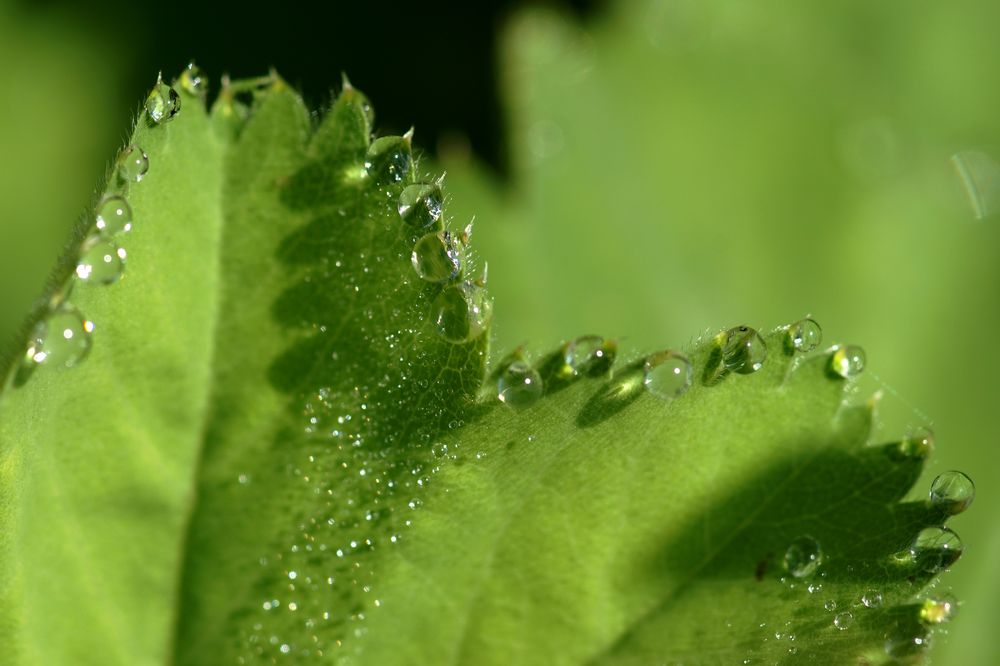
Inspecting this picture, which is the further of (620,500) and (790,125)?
(790,125)

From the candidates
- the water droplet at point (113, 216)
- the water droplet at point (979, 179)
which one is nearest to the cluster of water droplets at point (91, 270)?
the water droplet at point (113, 216)

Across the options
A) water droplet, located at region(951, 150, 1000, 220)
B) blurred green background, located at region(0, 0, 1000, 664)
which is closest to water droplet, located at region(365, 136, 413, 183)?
blurred green background, located at region(0, 0, 1000, 664)

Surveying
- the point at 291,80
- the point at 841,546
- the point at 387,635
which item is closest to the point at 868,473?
the point at 841,546

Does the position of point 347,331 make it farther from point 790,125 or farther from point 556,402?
point 790,125

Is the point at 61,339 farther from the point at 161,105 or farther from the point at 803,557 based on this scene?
the point at 803,557

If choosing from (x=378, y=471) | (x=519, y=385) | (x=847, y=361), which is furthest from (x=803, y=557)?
(x=378, y=471)

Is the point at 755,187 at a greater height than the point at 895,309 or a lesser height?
greater

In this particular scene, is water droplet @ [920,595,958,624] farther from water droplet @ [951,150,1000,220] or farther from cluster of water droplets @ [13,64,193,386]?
water droplet @ [951,150,1000,220]

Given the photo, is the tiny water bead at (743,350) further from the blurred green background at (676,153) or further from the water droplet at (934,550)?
the blurred green background at (676,153)
